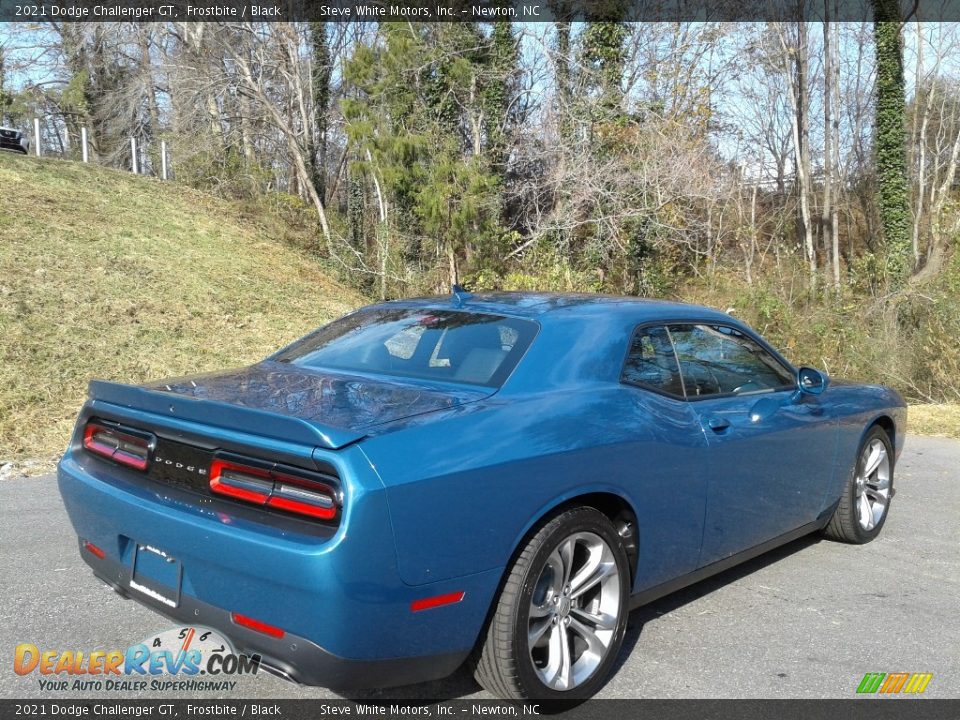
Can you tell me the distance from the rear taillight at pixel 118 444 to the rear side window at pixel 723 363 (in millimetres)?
2336

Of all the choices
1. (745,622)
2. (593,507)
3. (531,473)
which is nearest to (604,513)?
(593,507)

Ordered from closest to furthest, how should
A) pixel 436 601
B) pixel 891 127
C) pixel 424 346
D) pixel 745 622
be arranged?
1. pixel 436 601
2. pixel 424 346
3. pixel 745 622
4. pixel 891 127

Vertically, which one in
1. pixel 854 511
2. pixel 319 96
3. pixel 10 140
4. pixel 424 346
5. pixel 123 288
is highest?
pixel 319 96

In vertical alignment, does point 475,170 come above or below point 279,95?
below

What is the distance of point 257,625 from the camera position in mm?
2676

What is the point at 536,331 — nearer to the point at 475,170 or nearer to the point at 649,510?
the point at 649,510

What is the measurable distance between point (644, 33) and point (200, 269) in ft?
36.7

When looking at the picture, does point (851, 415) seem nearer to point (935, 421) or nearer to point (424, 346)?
point (424, 346)

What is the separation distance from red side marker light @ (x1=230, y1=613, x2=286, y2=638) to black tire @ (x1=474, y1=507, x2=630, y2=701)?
0.72 m

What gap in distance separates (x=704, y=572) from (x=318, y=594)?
6.74ft

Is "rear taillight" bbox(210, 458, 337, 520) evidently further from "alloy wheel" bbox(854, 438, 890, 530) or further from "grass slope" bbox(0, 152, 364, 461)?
"grass slope" bbox(0, 152, 364, 461)

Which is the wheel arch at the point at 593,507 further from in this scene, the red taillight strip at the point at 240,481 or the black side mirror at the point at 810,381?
the black side mirror at the point at 810,381

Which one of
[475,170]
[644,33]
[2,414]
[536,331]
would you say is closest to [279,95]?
[475,170]

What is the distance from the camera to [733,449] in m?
3.91
